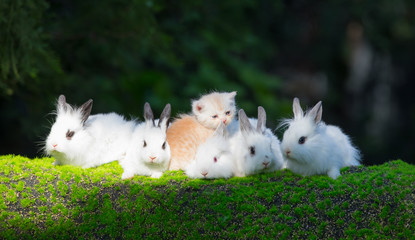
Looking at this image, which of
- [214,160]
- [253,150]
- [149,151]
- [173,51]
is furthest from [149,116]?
[173,51]

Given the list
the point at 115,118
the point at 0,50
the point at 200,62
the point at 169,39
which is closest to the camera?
the point at 115,118

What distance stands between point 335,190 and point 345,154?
2.53 feet

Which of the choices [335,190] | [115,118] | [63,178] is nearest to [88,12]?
[115,118]

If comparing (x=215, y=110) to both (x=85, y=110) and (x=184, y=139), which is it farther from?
(x=85, y=110)

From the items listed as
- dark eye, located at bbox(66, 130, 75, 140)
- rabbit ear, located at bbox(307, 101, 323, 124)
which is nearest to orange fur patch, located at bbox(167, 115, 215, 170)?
dark eye, located at bbox(66, 130, 75, 140)

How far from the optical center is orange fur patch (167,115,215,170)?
5.00 m

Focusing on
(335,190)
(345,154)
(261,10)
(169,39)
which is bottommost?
(335,190)

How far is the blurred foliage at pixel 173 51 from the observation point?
6.88 m

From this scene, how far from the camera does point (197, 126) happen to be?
5312 mm

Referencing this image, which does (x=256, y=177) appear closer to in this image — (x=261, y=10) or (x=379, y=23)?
(x=261, y=10)

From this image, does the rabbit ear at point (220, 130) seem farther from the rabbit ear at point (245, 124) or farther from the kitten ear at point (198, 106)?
the kitten ear at point (198, 106)

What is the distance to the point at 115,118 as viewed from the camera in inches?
219

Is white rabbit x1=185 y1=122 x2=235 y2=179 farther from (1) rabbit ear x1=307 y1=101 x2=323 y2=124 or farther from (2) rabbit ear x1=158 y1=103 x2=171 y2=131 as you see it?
(1) rabbit ear x1=307 y1=101 x2=323 y2=124

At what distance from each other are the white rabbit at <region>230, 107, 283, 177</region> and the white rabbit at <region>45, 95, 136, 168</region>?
50.9 inches
